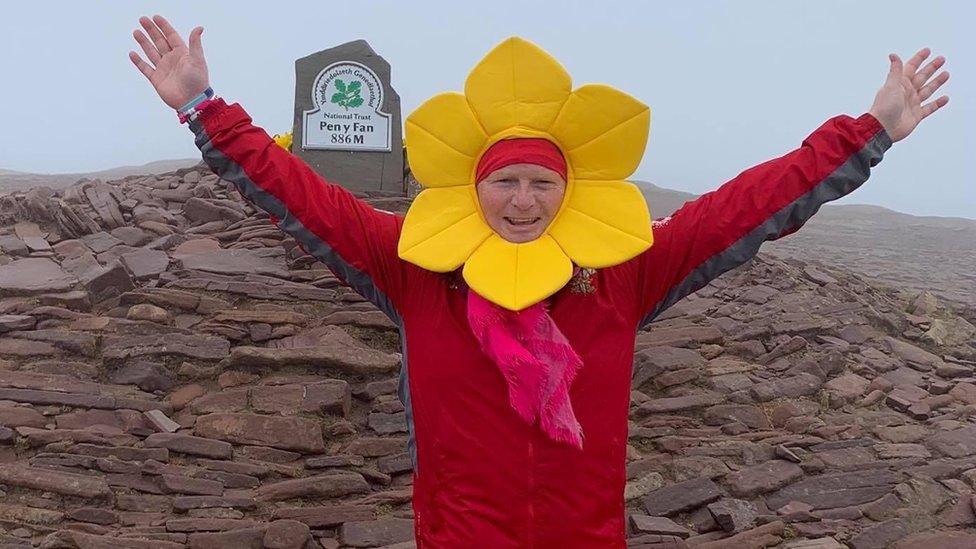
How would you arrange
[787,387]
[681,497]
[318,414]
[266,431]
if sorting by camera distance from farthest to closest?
[787,387], [318,414], [266,431], [681,497]

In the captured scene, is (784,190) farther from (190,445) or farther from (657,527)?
(190,445)

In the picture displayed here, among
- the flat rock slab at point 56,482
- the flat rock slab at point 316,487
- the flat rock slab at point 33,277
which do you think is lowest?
the flat rock slab at point 316,487

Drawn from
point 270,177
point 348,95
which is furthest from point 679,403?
point 348,95

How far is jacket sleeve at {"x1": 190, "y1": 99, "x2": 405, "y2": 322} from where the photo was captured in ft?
7.04

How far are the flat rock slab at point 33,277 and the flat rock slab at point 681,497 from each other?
4459mm

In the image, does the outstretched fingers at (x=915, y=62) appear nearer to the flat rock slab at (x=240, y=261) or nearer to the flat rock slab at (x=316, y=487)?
the flat rock slab at (x=316, y=487)

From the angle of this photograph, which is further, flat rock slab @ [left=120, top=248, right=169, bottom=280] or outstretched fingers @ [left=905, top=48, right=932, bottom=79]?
flat rock slab @ [left=120, top=248, right=169, bottom=280]

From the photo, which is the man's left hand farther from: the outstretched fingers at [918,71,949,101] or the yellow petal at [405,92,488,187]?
the yellow petal at [405,92,488,187]

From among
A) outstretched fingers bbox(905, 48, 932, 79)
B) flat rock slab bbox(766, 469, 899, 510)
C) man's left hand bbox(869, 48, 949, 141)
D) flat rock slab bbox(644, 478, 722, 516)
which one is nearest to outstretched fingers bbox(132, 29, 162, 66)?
man's left hand bbox(869, 48, 949, 141)

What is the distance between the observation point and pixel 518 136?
216 cm

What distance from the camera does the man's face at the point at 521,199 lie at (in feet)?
6.97

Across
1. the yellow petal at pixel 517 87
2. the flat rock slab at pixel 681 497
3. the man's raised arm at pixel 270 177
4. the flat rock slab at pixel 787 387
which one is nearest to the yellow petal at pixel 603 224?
the yellow petal at pixel 517 87

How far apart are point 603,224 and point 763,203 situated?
46 cm

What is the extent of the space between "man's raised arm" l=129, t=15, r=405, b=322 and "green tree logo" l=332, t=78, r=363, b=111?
6.05 metres
